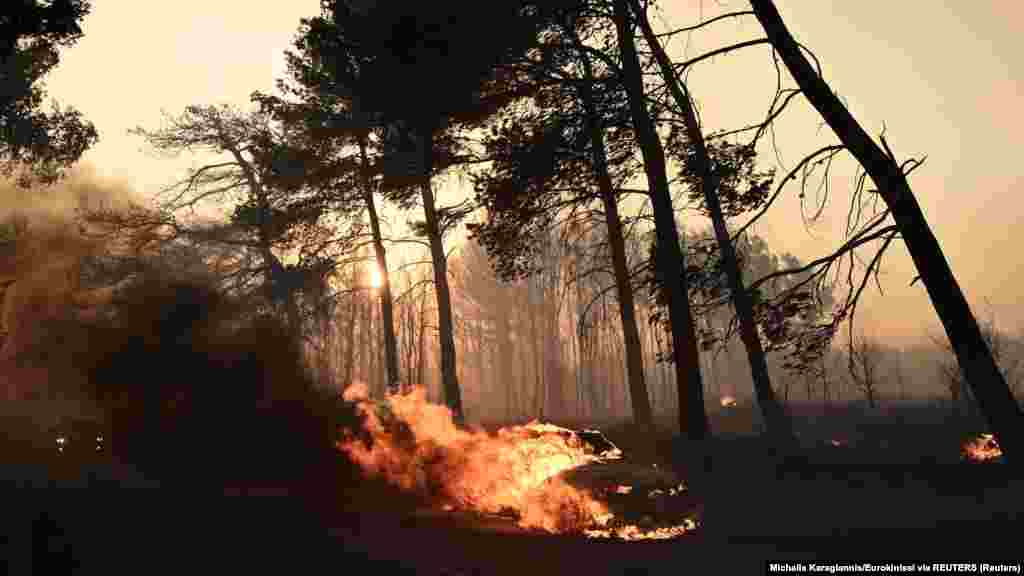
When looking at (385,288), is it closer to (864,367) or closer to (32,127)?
(32,127)

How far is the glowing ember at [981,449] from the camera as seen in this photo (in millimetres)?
15420

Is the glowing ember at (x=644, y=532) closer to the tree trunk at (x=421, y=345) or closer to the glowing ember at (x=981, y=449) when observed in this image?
the glowing ember at (x=981, y=449)

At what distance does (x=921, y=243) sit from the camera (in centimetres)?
627

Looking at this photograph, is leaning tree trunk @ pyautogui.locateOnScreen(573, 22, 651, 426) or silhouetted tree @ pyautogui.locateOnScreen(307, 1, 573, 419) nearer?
silhouetted tree @ pyautogui.locateOnScreen(307, 1, 573, 419)

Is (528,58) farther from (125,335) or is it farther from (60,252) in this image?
(60,252)

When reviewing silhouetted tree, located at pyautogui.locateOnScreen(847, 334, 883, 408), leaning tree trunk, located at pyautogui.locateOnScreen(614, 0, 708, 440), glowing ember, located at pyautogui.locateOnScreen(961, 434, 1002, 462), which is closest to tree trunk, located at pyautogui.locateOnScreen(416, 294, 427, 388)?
leaning tree trunk, located at pyautogui.locateOnScreen(614, 0, 708, 440)

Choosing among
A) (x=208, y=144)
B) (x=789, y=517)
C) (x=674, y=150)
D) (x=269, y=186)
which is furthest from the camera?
(x=208, y=144)

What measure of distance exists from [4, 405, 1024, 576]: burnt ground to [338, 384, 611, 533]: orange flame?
846 millimetres

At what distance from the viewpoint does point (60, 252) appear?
21.1 metres

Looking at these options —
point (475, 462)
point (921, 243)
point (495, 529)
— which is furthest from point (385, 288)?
point (921, 243)

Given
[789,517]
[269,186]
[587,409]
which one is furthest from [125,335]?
[587,409]

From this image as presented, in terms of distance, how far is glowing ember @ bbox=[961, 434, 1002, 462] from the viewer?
15.4 metres

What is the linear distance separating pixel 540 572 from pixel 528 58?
9.12 meters

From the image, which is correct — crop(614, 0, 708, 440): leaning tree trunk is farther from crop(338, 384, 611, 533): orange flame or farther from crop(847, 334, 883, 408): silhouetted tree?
crop(847, 334, 883, 408): silhouetted tree
